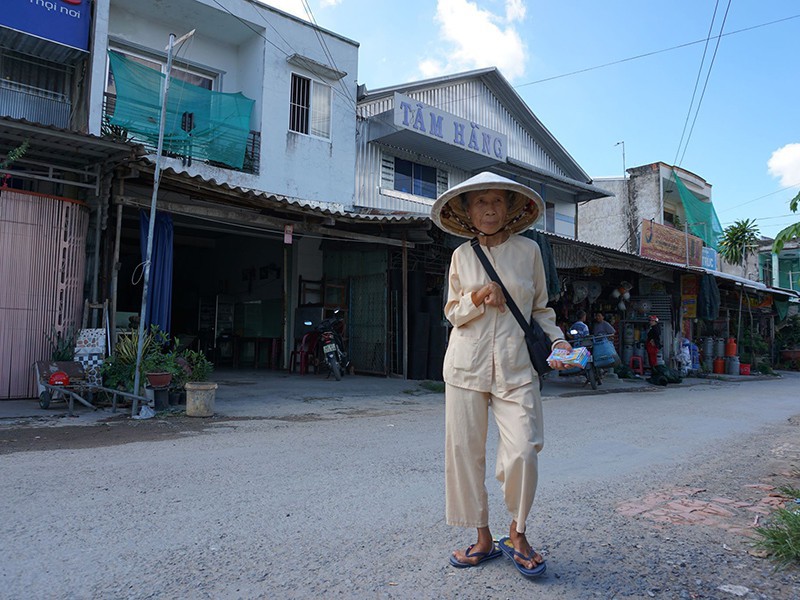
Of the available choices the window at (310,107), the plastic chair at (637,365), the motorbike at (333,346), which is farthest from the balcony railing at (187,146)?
the plastic chair at (637,365)

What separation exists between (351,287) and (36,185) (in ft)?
21.9

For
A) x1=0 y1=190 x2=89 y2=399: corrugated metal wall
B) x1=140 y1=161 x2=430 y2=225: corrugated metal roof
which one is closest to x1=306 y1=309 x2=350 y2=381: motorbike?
x1=140 y1=161 x2=430 y2=225: corrugated metal roof

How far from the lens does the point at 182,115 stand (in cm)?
1206

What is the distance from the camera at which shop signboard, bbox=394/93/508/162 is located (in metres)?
14.4

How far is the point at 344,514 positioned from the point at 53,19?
37.3 ft

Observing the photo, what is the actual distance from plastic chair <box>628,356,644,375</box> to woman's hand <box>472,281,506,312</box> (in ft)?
48.9

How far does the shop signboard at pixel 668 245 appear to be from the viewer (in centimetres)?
1908

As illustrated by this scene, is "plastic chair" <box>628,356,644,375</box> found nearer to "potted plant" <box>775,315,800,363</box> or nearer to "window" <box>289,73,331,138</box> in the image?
"potted plant" <box>775,315,800,363</box>

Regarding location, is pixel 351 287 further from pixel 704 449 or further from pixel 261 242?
pixel 704 449

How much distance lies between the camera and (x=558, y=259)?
12.8m

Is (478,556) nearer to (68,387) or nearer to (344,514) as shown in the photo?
(344,514)

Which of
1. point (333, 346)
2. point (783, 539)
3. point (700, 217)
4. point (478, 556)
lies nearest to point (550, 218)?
point (700, 217)

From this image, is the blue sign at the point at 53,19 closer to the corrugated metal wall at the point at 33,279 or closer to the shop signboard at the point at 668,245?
the corrugated metal wall at the point at 33,279

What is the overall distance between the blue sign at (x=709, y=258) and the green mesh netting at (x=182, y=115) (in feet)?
59.2
